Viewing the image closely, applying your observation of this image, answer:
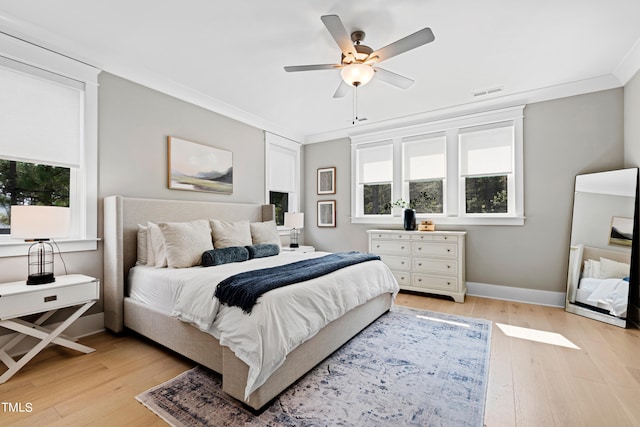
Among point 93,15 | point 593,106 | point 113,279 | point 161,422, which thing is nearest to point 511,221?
point 593,106

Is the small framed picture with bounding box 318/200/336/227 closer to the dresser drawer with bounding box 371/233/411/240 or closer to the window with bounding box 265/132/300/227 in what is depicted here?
the window with bounding box 265/132/300/227

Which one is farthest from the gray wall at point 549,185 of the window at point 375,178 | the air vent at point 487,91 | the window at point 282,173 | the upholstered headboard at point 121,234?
the upholstered headboard at point 121,234

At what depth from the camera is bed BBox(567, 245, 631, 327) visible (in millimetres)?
3051

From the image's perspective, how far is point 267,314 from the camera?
5.75 feet

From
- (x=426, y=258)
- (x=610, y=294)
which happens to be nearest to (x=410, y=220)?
(x=426, y=258)

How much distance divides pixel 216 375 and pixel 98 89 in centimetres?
291

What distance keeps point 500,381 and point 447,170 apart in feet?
10.1

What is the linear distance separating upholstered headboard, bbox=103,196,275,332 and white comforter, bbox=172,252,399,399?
937 millimetres

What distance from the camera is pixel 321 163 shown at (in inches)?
221

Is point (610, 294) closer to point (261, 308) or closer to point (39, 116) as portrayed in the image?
point (261, 308)

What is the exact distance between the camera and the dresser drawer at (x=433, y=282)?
3984 mm

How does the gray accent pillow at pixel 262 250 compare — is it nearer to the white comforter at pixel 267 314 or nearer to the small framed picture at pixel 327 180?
the white comforter at pixel 267 314

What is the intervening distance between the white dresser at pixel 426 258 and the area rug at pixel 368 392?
4.39ft

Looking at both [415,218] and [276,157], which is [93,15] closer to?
[276,157]
